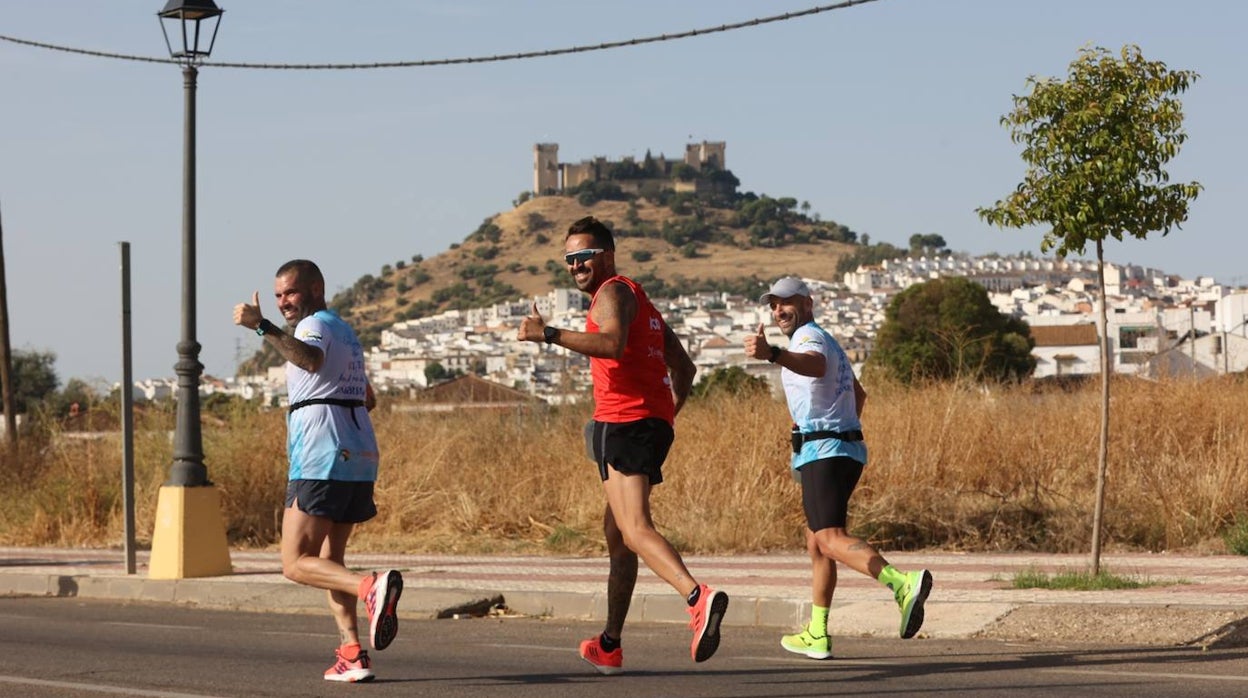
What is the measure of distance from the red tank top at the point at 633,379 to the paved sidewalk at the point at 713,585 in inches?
125

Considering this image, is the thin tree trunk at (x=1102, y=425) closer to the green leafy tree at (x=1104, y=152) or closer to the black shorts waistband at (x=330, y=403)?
the green leafy tree at (x=1104, y=152)

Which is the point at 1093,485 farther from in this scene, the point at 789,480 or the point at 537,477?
the point at 537,477

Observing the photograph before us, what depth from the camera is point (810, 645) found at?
31.0 ft

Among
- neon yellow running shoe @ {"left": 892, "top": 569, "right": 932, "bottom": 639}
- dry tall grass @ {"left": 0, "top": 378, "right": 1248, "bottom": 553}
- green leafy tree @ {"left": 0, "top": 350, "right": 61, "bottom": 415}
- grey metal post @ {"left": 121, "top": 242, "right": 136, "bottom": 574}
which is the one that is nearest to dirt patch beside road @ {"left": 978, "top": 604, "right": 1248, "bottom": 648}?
neon yellow running shoe @ {"left": 892, "top": 569, "right": 932, "bottom": 639}

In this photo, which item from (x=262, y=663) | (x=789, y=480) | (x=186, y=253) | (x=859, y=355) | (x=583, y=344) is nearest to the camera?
(x=583, y=344)

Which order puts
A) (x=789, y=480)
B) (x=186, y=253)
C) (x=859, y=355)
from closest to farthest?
(x=186, y=253) < (x=789, y=480) < (x=859, y=355)

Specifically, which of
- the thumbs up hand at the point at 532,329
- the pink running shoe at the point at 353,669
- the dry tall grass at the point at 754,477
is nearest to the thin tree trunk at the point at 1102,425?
the dry tall grass at the point at 754,477

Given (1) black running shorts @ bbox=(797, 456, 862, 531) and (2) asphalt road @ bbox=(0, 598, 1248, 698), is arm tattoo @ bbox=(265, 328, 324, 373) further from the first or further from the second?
(1) black running shorts @ bbox=(797, 456, 862, 531)

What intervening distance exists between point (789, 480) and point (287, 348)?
10.0 meters

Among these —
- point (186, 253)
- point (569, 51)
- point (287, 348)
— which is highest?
point (569, 51)

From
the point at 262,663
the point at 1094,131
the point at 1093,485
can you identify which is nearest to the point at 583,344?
the point at 262,663

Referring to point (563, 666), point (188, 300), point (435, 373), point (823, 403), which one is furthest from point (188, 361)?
point (435, 373)

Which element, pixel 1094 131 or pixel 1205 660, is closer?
pixel 1205 660

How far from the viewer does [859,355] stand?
132750 mm
